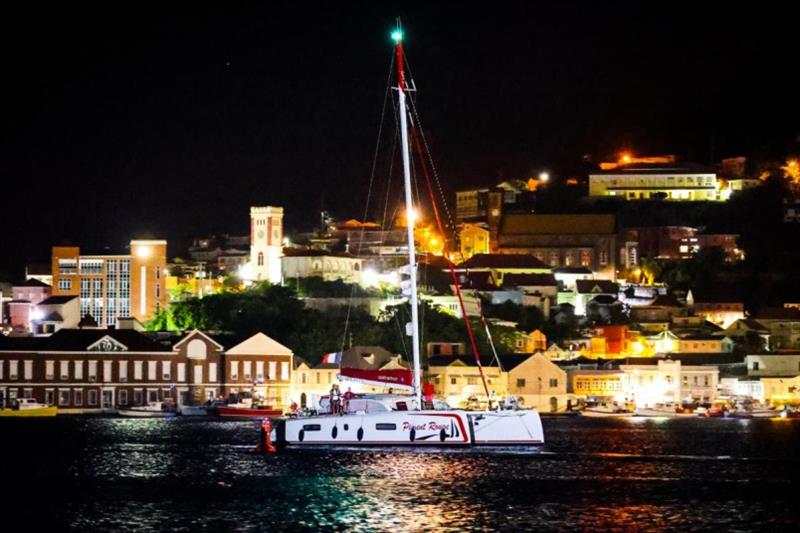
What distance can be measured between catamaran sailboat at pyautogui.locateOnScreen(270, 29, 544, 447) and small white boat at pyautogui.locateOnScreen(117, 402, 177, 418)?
36552mm

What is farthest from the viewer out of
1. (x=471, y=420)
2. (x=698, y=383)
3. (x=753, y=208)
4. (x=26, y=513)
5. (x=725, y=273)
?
(x=753, y=208)

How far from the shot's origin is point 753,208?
151m

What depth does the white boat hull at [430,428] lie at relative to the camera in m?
59.7

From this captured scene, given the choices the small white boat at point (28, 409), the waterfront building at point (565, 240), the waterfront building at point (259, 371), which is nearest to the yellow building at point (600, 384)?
the waterfront building at point (259, 371)

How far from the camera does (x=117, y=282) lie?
4840 inches

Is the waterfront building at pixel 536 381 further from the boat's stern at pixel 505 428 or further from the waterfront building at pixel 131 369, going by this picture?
the boat's stern at pixel 505 428

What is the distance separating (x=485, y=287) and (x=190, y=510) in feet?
276

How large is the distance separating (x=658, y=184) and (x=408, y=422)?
98.3 m

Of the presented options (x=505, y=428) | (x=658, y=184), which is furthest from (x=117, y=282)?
(x=505, y=428)

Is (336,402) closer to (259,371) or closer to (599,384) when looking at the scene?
(259,371)

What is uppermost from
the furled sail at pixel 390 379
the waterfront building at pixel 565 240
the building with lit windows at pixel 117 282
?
the waterfront building at pixel 565 240

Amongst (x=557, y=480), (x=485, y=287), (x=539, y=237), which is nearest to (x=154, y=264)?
(x=485, y=287)

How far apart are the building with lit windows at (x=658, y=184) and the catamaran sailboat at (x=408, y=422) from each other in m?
93.4

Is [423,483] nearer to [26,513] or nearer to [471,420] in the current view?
[471,420]
